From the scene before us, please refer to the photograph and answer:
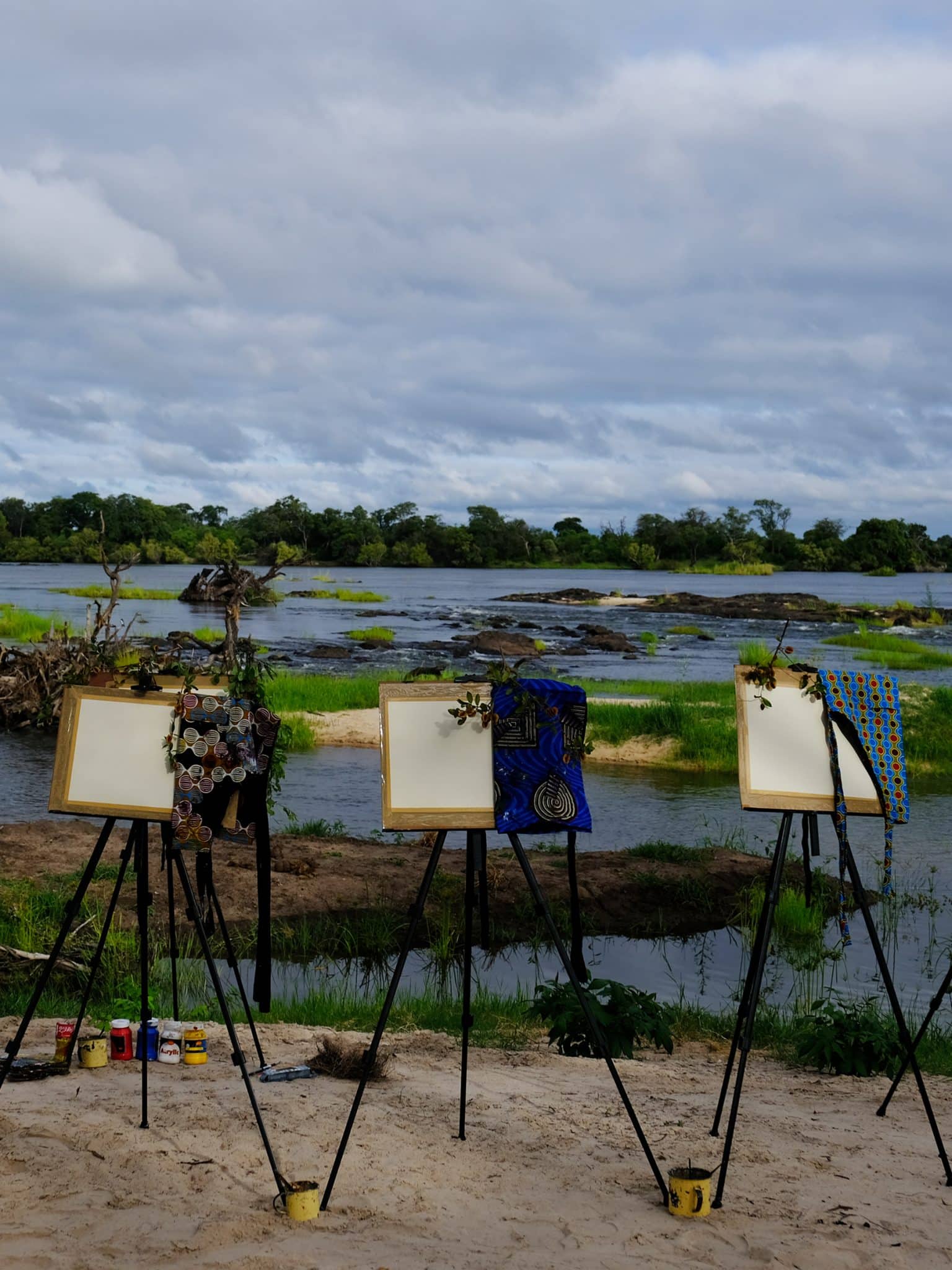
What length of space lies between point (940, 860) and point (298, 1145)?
11.5 metres

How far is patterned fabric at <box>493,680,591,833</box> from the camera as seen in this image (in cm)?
557

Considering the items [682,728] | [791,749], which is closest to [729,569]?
[682,728]

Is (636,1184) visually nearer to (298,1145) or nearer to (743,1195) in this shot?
(743,1195)

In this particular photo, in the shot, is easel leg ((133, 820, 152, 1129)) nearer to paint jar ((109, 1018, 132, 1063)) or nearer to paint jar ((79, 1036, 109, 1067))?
paint jar ((79, 1036, 109, 1067))

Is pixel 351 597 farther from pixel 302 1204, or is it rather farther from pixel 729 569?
pixel 302 1204

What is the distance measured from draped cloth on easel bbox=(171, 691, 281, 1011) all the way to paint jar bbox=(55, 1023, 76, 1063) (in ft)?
4.62

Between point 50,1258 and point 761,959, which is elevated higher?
point 761,959

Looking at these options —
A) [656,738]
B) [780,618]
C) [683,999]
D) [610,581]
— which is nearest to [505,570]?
[610,581]

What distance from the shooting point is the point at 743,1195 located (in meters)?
5.17

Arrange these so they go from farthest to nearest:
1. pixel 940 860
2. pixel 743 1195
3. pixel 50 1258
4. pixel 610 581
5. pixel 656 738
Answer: pixel 610 581, pixel 656 738, pixel 940 860, pixel 743 1195, pixel 50 1258

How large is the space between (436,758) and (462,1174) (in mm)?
1762

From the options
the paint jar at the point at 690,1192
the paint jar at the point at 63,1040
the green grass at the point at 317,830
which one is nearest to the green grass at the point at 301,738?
the green grass at the point at 317,830

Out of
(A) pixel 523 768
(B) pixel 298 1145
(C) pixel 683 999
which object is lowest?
(C) pixel 683 999

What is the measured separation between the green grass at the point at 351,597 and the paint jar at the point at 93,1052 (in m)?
73.1
